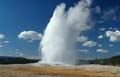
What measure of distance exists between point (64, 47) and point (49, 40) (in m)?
8.75

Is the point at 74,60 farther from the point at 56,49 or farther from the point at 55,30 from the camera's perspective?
the point at 55,30

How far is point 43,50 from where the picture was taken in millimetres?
144000

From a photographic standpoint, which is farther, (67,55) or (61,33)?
(61,33)

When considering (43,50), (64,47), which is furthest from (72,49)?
(43,50)

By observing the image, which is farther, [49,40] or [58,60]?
[49,40]

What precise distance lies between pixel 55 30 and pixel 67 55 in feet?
54.4

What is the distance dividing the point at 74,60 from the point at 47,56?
11882mm

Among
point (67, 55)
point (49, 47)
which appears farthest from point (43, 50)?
point (67, 55)

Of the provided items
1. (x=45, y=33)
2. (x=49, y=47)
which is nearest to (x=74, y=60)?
(x=49, y=47)

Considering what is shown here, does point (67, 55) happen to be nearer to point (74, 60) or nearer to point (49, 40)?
point (74, 60)

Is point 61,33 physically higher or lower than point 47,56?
higher

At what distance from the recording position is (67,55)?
136875mm

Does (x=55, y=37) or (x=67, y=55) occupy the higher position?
(x=55, y=37)

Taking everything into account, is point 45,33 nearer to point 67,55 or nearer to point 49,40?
point 49,40
